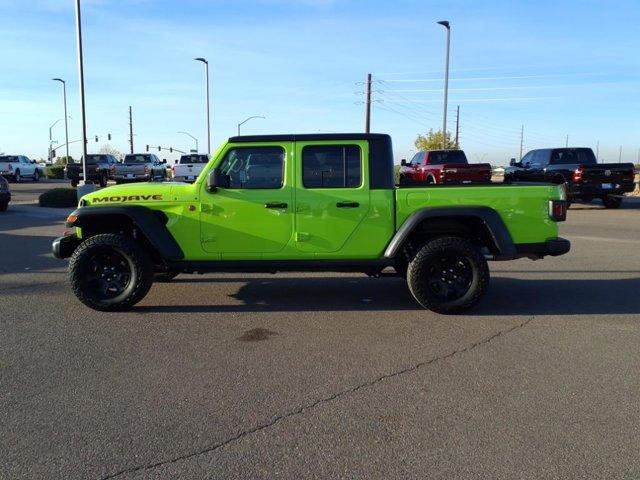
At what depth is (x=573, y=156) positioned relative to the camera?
21156mm

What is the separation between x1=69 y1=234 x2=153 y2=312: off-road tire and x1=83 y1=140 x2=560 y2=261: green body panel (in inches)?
16.5

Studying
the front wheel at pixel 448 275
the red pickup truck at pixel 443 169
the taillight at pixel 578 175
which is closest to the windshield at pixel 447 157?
the red pickup truck at pixel 443 169

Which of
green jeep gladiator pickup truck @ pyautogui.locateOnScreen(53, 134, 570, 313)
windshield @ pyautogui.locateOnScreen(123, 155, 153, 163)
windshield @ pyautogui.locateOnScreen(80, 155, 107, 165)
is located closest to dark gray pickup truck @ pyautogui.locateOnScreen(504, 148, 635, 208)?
green jeep gladiator pickup truck @ pyautogui.locateOnScreen(53, 134, 570, 313)

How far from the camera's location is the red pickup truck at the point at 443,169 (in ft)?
69.1

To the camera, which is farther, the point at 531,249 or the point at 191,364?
the point at 531,249

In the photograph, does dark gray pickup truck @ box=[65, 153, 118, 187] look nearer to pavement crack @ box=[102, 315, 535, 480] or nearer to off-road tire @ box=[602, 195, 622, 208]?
off-road tire @ box=[602, 195, 622, 208]

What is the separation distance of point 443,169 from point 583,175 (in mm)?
4502

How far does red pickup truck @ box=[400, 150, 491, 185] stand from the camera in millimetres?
21062

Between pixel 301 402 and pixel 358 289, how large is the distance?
386 centimetres

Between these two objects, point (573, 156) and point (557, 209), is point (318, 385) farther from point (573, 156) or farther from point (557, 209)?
point (573, 156)

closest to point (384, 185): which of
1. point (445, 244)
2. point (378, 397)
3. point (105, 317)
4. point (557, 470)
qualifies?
point (445, 244)

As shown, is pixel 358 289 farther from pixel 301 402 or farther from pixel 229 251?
pixel 301 402

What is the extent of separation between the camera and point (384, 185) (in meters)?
6.51

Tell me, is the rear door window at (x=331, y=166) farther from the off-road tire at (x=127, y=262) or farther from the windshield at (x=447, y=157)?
the windshield at (x=447, y=157)
